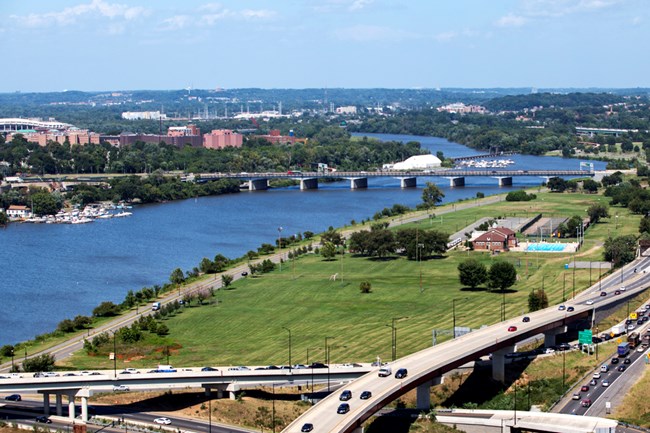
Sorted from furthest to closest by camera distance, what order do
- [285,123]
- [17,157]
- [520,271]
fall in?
[285,123], [17,157], [520,271]

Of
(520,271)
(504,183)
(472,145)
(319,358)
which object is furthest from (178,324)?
(472,145)

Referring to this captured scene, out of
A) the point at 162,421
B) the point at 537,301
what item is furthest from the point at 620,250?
the point at 162,421

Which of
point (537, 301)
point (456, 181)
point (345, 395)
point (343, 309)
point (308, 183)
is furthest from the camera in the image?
point (308, 183)

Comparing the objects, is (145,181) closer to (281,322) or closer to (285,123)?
(281,322)

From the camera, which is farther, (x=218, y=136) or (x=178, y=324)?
(x=218, y=136)

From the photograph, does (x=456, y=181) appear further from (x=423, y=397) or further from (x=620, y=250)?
(x=423, y=397)

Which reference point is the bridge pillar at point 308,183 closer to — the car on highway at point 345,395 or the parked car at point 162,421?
the parked car at point 162,421

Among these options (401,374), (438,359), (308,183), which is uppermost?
(401,374)
